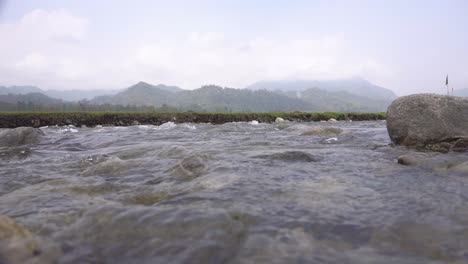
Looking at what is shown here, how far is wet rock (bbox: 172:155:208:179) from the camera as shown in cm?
559

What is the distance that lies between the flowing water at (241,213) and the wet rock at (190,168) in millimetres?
20

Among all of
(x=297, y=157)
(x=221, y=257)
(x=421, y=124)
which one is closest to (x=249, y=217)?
(x=221, y=257)

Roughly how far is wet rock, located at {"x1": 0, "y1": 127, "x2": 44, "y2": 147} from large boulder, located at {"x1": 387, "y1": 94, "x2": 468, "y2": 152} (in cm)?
1292

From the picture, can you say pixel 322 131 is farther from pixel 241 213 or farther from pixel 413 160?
pixel 241 213

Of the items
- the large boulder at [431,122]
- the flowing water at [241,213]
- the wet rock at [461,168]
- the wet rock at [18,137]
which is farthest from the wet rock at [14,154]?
the large boulder at [431,122]

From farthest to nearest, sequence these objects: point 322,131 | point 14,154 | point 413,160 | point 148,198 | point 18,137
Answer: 1. point 322,131
2. point 18,137
3. point 14,154
4. point 413,160
5. point 148,198

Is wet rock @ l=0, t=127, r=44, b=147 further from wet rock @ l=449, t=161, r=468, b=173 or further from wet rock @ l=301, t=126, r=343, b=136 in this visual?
wet rock @ l=449, t=161, r=468, b=173

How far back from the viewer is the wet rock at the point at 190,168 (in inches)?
220

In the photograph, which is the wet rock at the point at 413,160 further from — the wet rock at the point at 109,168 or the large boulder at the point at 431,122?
the wet rock at the point at 109,168

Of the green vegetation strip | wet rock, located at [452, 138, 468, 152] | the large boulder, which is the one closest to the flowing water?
wet rock, located at [452, 138, 468, 152]

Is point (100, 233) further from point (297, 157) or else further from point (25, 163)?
point (25, 163)

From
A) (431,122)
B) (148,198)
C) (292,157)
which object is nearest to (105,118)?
(292,157)

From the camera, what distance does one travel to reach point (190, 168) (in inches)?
235

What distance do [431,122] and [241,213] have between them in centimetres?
805
